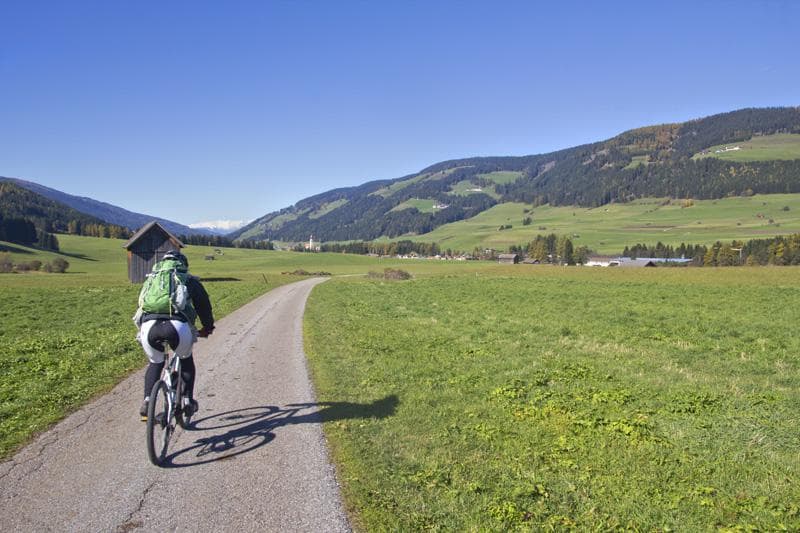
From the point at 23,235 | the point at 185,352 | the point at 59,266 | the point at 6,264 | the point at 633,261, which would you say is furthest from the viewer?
the point at 23,235

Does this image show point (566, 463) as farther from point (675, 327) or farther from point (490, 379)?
point (675, 327)

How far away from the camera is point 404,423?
322 inches

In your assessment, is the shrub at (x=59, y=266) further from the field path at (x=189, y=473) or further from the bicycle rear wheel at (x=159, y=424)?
the bicycle rear wheel at (x=159, y=424)

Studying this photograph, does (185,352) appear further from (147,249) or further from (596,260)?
(596,260)

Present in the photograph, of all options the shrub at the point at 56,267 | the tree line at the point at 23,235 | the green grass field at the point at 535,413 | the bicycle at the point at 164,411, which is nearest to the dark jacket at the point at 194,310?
the bicycle at the point at 164,411

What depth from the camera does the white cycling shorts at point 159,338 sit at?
6.85 meters

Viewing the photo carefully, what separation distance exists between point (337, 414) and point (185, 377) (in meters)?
2.62

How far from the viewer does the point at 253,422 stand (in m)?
8.16

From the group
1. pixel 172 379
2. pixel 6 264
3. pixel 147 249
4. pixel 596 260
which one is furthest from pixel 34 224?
pixel 172 379

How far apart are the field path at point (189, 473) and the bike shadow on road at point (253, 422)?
0.7 inches

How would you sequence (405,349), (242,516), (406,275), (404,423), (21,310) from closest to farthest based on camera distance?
(242,516)
(404,423)
(405,349)
(21,310)
(406,275)

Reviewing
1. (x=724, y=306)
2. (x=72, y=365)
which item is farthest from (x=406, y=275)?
(x=72, y=365)

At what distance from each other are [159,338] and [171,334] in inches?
7.0

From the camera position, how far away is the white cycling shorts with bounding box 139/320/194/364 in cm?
685
